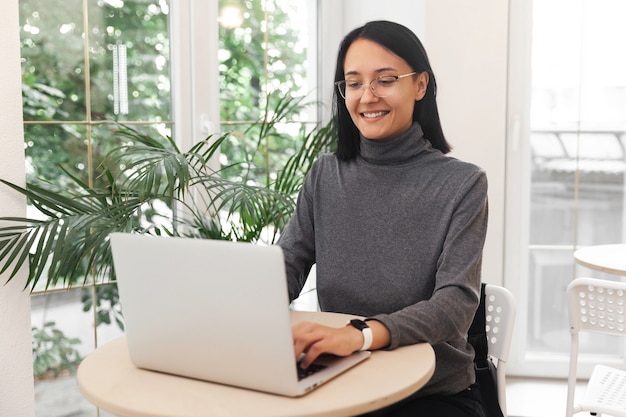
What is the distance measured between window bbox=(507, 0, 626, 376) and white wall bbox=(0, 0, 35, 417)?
216 cm

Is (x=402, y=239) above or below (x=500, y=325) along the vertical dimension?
above

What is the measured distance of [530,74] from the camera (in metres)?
3.54

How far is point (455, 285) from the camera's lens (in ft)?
5.32

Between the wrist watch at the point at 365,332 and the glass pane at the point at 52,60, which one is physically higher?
the glass pane at the point at 52,60

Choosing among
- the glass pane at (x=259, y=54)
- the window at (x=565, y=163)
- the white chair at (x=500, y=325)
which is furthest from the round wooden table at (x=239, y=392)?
the window at (x=565, y=163)

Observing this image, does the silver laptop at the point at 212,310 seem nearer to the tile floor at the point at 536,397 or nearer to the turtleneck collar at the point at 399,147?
the turtleneck collar at the point at 399,147

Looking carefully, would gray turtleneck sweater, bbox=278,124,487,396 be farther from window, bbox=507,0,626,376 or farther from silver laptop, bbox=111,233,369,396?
window, bbox=507,0,626,376

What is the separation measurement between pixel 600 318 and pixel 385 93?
95cm

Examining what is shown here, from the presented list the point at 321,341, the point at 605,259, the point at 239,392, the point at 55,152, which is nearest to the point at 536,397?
the point at 605,259

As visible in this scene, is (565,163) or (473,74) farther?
(565,163)

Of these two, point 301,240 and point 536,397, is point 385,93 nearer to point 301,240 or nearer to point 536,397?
point 301,240

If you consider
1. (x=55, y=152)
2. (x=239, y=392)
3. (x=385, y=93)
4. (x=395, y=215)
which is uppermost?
(x=385, y=93)

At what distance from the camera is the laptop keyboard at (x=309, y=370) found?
1310mm

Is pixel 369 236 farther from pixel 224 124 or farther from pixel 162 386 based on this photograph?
pixel 224 124
